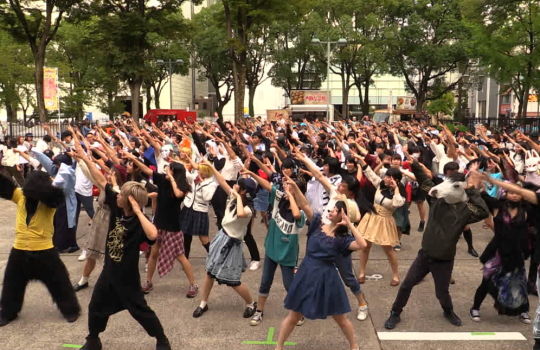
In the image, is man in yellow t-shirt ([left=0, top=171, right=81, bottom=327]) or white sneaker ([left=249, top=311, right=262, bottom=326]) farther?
white sneaker ([left=249, top=311, right=262, bottom=326])

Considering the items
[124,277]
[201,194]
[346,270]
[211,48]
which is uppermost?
[211,48]

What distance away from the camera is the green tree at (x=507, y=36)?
946 inches

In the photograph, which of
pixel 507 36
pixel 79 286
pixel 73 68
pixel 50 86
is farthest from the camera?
pixel 73 68

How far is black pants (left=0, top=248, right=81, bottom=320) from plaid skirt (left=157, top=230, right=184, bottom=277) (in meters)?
1.07

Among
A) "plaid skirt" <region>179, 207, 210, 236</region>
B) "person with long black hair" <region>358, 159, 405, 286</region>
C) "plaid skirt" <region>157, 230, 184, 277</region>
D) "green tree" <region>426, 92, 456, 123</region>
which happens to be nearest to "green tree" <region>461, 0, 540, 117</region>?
"person with long black hair" <region>358, 159, 405, 286</region>

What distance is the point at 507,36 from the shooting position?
25922mm

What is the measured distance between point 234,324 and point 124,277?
4.65 ft

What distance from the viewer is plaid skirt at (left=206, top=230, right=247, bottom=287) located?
17.4 feet

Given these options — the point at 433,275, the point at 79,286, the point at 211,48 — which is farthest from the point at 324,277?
the point at 211,48

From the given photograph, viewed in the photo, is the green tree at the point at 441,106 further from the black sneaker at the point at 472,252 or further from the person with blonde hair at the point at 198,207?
the person with blonde hair at the point at 198,207

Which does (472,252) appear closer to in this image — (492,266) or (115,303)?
(492,266)

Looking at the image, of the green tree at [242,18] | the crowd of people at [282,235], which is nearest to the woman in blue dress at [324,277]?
the crowd of people at [282,235]

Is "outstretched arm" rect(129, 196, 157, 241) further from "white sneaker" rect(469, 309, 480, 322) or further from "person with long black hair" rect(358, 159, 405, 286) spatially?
"white sneaker" rect(469, 309, 480, 322)

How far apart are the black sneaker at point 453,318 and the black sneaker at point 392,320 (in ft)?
1.77
